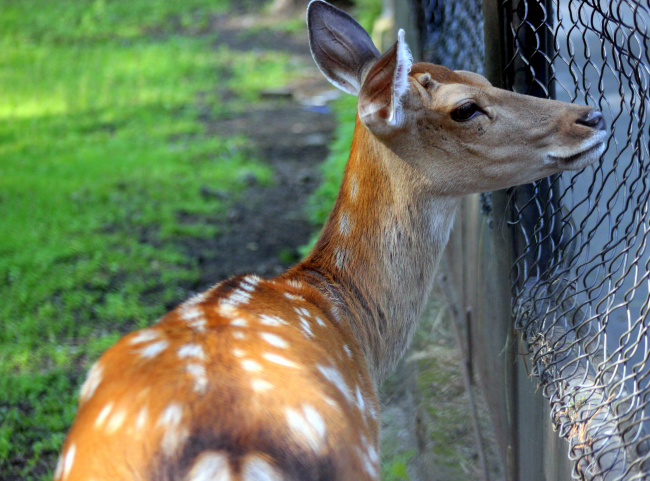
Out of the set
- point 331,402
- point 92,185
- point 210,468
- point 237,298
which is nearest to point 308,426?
point 331,402

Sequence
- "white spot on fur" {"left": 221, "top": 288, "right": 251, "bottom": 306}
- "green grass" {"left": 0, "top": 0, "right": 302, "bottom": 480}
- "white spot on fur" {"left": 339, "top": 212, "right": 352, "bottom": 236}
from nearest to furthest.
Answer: "white spot on fur" {"left": 221, "top": 288, "right": 251, "bottom": 306} < "white spot on fur" {"left": 339, "top": 212, "right": 352, "bottom": 236} < "green grass" {"left": 0, "top": 0, "right": 302, "bottom": 480}

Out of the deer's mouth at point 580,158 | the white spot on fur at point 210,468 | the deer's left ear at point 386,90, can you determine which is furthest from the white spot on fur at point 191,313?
the deer's mouth at point 580,158

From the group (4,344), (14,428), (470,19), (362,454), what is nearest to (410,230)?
(362,454)

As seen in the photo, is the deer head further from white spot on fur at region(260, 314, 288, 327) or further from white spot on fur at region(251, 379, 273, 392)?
white spot on fur at region(251, 379, 273, 392)

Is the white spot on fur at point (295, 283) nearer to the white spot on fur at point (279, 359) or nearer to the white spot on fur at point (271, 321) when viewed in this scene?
the white spot on fur at point (271, 321)

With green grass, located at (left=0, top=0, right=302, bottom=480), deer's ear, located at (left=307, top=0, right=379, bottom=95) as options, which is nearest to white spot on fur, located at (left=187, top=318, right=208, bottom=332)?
deer's ear, located at (left=307, top=0, right=379, bottom=95)

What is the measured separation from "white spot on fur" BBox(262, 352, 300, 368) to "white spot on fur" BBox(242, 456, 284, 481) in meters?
0.30

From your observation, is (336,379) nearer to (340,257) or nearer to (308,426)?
(308,426)

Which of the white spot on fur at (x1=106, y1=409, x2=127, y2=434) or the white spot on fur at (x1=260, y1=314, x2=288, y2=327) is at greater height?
the white spot on fur at (x1=260, y1=314, x2=288, y2=327)

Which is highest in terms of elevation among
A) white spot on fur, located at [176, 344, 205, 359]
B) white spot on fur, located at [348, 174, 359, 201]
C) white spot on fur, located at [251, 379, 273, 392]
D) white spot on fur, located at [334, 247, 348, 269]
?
white spot on fur, located at [348, 174, 359, 201]

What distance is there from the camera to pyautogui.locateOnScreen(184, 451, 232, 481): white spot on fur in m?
1.54

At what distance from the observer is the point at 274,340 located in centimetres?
195

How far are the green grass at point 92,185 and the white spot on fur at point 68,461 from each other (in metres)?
1.75

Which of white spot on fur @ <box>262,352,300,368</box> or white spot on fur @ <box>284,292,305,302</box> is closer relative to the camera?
white spot on fur @ <box>262,352,300,368</box>
